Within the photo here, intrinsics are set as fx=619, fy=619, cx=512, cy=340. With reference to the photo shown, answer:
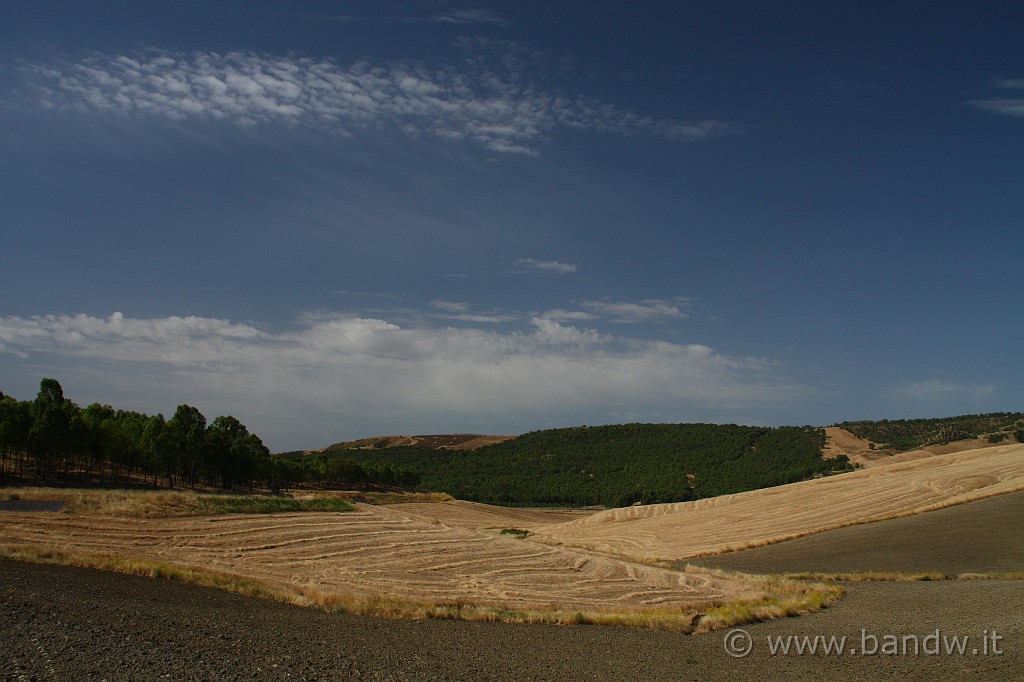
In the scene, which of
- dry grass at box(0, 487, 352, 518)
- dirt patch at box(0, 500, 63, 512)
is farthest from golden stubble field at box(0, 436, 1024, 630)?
dirt patch at box(0, 500, 63, 512)

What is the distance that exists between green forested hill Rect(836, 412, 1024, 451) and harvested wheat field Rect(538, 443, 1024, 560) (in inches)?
3405

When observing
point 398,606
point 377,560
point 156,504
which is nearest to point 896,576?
point 398,606

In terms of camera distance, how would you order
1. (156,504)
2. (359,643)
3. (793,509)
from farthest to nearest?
(793,509) < (156,504) < (359,643)

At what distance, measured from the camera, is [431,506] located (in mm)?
89000

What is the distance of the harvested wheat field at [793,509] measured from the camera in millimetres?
51625

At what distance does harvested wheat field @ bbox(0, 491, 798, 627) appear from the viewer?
86.3 ft

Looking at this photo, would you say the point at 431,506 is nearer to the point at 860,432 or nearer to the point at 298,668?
the point at 298,668

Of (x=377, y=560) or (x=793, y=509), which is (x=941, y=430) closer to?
(x=793, y=509)

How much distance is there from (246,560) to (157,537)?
4995 millimetres

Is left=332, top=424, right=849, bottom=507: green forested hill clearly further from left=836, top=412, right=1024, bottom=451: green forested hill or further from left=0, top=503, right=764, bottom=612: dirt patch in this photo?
left=0, top=503, right=764, bottom=612: dirt patch

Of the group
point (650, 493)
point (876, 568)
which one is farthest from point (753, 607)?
point (650, 493)

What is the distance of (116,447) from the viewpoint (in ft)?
264

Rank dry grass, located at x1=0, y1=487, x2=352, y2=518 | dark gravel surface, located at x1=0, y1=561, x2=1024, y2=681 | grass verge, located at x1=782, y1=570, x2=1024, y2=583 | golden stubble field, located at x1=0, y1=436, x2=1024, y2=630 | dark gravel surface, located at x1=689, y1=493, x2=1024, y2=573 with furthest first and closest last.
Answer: dark gravel surface, located at x1=689, y1=493, x2=1024, y2=573 → dry grass, located at x1=0, y1=487, x2=352, y2=518 → grass verge, located at x1=782, y1=570, x2=1024, y2=583 → golden stubble field, located at x1=0, y1=436, x2=1024, y2=630 → dark gravel surface, located at x1=0, y1=561, x2=1024, y2=681

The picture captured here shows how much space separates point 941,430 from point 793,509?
144 m
